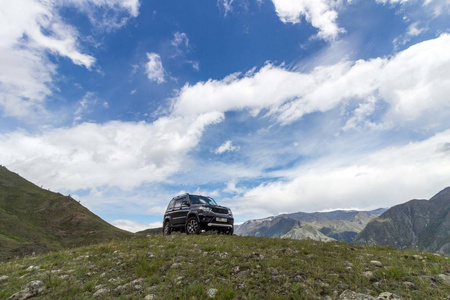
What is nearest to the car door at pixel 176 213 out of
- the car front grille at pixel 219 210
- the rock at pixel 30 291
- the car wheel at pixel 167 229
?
the car wheel at pixel 167 229

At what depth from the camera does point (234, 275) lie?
A: 7512mm

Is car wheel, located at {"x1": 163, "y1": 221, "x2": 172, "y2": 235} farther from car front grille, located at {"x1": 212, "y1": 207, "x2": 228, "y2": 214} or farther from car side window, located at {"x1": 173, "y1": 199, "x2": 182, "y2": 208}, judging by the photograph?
car front grille, located at {"x1": 212, "y1": 207, "x2": 228, "y2": 214}

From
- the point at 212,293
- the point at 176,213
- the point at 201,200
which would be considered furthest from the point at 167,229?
the point at 212,293

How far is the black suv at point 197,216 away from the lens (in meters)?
16.6

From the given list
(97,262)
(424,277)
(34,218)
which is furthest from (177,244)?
(34,218)

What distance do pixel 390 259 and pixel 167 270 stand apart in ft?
24.3

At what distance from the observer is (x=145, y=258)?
974 cm

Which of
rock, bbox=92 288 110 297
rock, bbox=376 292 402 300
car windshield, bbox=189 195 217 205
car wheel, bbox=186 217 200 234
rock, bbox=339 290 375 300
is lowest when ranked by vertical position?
rock, bbox=376 292 402 300

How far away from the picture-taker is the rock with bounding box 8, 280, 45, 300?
7605mm

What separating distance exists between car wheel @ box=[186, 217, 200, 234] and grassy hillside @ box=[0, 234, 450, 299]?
582 cm

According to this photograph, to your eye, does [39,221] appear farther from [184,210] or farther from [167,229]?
[184,210]

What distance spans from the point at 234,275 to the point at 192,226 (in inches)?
401

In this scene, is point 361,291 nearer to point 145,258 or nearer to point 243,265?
point 243,265

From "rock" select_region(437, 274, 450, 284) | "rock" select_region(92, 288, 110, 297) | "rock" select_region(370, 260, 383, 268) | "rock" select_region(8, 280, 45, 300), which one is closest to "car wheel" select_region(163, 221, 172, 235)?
"rock" select_region(8, 280, 45, 300)
